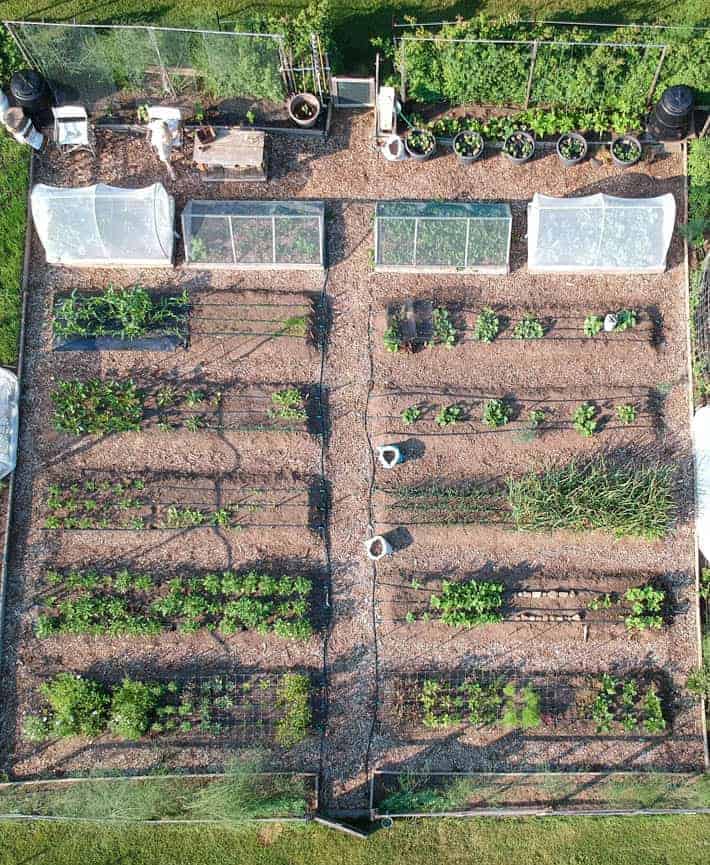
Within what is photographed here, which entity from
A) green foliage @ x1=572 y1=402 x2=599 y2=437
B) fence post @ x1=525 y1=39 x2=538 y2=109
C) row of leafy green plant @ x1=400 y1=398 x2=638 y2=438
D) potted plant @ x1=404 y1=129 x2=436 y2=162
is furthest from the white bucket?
green foliage @ x1=572 y1=402 x2=599 y2=437

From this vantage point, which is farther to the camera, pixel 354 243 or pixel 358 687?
pixel 354 243

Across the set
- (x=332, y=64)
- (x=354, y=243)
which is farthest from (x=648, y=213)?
(x=332, y=64)

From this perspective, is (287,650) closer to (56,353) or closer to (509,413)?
(509,413)

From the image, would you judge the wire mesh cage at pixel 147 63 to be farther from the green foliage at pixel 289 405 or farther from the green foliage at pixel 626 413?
the green foliage at pixel 626 413

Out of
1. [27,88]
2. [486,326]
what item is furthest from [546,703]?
[27,88]

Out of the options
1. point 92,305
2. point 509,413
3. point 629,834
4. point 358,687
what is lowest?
point 629,834

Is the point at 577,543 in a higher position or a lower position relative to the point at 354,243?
lower

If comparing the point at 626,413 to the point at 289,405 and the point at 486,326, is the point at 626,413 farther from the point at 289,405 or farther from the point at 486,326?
the point at 289,405

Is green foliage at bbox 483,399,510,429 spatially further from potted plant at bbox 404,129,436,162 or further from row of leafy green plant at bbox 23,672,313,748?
row of leafy green plant at bbox 23,672,313,748

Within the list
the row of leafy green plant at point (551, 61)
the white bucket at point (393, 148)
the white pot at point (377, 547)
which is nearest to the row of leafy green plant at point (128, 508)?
the white pot at point (377, 547)
